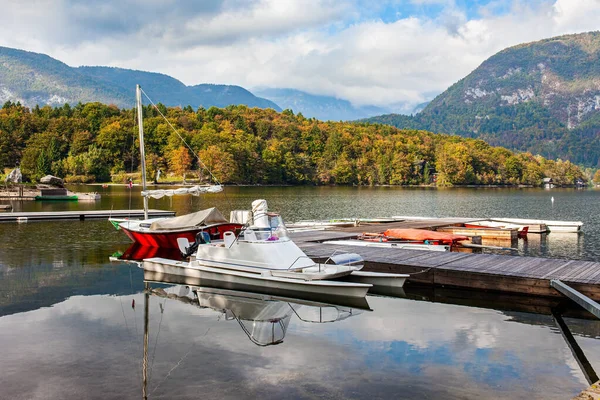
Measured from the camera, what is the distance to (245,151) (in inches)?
5758

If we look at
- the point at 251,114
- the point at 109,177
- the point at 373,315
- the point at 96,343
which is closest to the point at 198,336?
the point at 96,343

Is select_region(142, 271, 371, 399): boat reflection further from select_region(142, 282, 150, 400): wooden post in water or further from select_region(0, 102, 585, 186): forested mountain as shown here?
select_region(0, 102, 585, 186): forested mountain

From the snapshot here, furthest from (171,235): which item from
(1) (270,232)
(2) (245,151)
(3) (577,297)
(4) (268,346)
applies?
(2) (245,151)

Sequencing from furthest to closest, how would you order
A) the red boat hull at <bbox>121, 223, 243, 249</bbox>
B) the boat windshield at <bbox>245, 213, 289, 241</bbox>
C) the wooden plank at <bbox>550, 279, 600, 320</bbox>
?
the red boat hull at <bbox>121, 223, 243, 249</bbox>, the boat windshield at <bbox>245, 213, 289, 241</bbox>, the wooden plank at <bbox>550, 279, 600, 320</bbox>

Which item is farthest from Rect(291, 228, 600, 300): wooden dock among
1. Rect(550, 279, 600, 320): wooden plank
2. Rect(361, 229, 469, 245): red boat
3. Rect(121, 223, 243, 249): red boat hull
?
Rect(121, 223, 243, 249): red boat hull

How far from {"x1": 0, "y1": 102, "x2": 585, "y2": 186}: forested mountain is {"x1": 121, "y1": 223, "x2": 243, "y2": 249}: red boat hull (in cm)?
10779

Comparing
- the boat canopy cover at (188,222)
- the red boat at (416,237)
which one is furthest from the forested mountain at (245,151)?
the red boat at (416,237)

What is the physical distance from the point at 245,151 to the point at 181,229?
121810 millimetres

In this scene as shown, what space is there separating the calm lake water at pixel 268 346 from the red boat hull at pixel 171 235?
702cm

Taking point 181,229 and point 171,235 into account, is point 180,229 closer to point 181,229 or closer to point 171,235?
point 181,229

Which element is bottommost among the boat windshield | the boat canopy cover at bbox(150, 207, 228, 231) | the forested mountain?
the boat canopy cover at bbox(150, 207, 228, 231)

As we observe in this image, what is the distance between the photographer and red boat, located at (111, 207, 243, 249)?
83.9ft

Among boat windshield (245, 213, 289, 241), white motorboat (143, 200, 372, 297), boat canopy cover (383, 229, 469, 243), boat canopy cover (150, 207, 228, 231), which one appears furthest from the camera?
boat canopy cover (383, 229, 469, 243)

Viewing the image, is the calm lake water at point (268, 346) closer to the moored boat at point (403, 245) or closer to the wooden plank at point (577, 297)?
the wooden plank at point (577, 297)
